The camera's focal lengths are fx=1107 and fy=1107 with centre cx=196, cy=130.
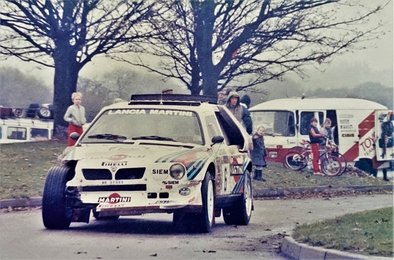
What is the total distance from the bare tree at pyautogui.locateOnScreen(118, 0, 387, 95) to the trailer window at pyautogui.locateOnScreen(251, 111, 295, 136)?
1804 millimetres

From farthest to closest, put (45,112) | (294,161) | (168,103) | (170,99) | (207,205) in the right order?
(294,161) → (45,112) → (170,99) → (168,103) → (207,205)

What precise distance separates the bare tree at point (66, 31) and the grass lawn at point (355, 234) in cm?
1097

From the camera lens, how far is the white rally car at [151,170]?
12.8 m

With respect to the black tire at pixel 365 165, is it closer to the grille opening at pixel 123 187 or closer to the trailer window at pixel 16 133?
the trailer window at pixel 16 133

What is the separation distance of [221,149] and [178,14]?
10.7 metres

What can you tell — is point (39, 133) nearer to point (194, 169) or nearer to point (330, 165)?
point (330, 165)

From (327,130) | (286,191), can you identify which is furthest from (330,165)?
(286,191)

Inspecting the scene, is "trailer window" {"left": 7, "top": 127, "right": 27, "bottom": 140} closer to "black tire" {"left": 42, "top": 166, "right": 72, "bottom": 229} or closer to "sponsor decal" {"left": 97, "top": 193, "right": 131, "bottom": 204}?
"black tire" {"left": 42, "top": 166, "right": 72, "bottom": 229}

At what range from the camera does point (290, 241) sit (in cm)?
1166

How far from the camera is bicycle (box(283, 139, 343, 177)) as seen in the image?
91.0 ft

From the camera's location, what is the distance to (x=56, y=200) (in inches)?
519

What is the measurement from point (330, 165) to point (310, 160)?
52cm

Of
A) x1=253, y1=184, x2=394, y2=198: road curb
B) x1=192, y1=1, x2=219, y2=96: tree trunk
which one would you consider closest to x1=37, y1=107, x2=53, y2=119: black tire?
x1=192, y1=1, x2=219, y2=96: tree trunk

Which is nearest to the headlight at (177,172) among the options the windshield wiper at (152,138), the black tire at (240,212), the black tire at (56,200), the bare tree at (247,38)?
the windshield wiper at (152,138)
